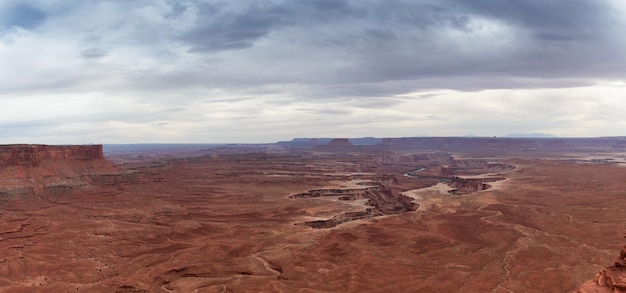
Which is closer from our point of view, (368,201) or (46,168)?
(368,201)

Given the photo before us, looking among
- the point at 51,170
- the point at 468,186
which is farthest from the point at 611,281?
the point at 51,170

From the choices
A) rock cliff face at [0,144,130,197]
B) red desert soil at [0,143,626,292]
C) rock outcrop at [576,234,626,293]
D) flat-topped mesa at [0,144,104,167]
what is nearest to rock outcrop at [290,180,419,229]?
red desert soil at [0,143,626,292]

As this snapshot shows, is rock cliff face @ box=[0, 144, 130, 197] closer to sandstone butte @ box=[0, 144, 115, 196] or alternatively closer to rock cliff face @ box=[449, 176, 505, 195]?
sandstone butte @ box=[0, 144, 115, 196]

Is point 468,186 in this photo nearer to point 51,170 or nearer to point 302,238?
point 302,238

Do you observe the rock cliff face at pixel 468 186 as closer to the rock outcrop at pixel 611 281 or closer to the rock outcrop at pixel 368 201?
the rock outcrop at pixel 368 201

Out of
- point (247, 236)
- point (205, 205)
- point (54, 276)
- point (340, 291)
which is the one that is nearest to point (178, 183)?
point (205, 205)

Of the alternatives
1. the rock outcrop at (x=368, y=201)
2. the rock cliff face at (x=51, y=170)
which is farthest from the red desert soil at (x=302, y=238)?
the rock cliff face at (x=51, y=170)
